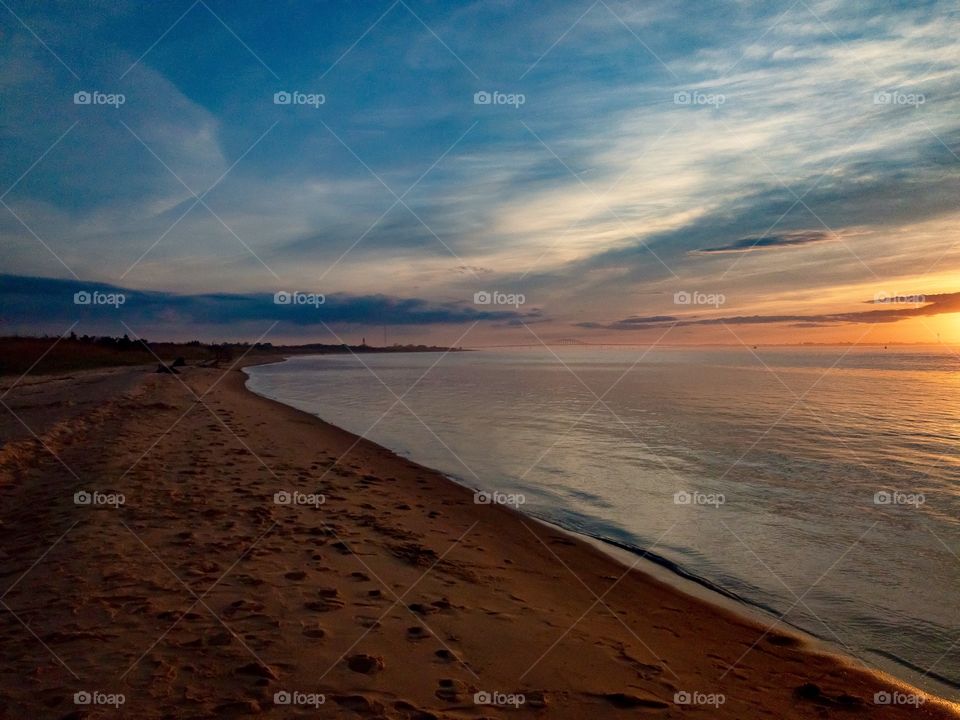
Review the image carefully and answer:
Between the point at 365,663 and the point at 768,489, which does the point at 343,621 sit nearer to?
the point at 365,663

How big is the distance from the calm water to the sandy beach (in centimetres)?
130

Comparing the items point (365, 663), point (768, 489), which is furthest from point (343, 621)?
point (768, 489)

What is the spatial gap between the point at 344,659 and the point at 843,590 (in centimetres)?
770

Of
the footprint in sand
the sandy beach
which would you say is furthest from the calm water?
the footprint in sand

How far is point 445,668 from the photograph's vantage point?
202 inches

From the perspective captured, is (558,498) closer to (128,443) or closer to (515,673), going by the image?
(515,673)

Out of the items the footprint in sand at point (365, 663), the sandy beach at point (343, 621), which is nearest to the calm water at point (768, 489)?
the sandy beach at point (343, 621)

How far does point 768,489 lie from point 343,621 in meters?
12.1

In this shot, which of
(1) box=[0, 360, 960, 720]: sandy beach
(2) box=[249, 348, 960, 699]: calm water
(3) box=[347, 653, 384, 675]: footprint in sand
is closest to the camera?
(1) box=[0, 360, 960, 720]: sandy beach

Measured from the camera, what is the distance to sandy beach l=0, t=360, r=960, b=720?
14.9ft

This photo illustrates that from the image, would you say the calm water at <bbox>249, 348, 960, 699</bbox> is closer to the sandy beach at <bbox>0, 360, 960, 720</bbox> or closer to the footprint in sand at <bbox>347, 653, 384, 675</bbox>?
the sandy beach at <bbox>0, 360, 960, 720</bbox>

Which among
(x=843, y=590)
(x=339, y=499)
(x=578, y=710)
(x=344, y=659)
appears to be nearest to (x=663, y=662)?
(x=578, y=710)

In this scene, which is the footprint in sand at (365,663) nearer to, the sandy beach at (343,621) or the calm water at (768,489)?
the sandy beach at (343,621)

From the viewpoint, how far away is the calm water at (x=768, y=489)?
7.96 m
